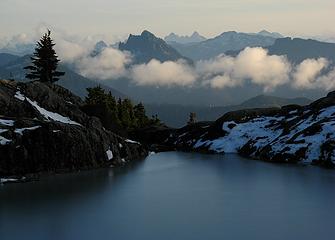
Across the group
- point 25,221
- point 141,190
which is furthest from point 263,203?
point 25,221

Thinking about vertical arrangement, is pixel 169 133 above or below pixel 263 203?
above

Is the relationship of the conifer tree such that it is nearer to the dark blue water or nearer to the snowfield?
the dark blue water

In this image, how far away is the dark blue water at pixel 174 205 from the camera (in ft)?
167

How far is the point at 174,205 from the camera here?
64.2m

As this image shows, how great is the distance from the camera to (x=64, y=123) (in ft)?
320

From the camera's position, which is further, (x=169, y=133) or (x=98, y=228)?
(x=169, y=133)

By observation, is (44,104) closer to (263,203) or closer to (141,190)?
(141,190)

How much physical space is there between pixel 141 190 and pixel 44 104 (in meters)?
39.0

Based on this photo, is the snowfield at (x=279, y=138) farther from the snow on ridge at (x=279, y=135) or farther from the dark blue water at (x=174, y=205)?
the dark blue water at (x=174, y=205)

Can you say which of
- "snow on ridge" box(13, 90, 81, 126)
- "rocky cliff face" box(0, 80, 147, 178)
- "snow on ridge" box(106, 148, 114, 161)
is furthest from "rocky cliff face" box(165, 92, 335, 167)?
"snow on ridge" box(13, 90, 81, 126)

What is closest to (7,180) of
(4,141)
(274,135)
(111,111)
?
(4,141)

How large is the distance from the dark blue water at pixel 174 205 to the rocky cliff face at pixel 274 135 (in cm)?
1109

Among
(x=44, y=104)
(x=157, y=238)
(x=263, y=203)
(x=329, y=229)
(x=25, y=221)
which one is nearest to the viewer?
(x=157, y=238)

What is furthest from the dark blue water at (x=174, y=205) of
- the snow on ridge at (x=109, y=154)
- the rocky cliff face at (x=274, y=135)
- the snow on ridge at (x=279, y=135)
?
the snow on ridge at (x=279, y=135)
